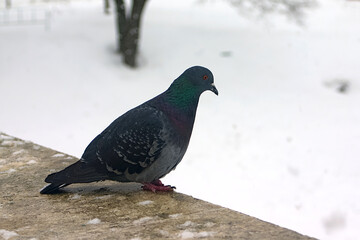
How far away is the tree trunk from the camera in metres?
12.1

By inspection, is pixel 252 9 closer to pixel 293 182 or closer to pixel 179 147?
pixel 293 182

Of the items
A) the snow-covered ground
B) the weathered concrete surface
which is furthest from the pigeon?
the snow-covered ground

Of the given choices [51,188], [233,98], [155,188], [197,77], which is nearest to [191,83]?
[197,77]

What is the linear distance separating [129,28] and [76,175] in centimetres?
928

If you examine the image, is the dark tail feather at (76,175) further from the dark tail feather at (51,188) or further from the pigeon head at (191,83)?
the pigeon head at (191,83)

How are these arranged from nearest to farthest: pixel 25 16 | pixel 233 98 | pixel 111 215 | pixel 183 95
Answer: pixel 111 215 < pixel 183 95 < pixel 233 98 < pixel 25 16

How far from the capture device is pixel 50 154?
4.37 metres

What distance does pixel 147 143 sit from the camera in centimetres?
325

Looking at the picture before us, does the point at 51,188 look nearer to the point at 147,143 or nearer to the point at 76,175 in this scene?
the point at 76,175

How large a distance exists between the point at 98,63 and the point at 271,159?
5336 millimetres

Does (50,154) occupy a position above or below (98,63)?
below

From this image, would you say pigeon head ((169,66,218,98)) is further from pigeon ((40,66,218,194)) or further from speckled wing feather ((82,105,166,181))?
speckled wing feather ((82,105,166,181))

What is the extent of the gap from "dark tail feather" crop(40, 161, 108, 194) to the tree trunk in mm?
9011

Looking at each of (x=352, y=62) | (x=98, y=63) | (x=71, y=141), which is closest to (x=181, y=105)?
(x=71, y=141)
